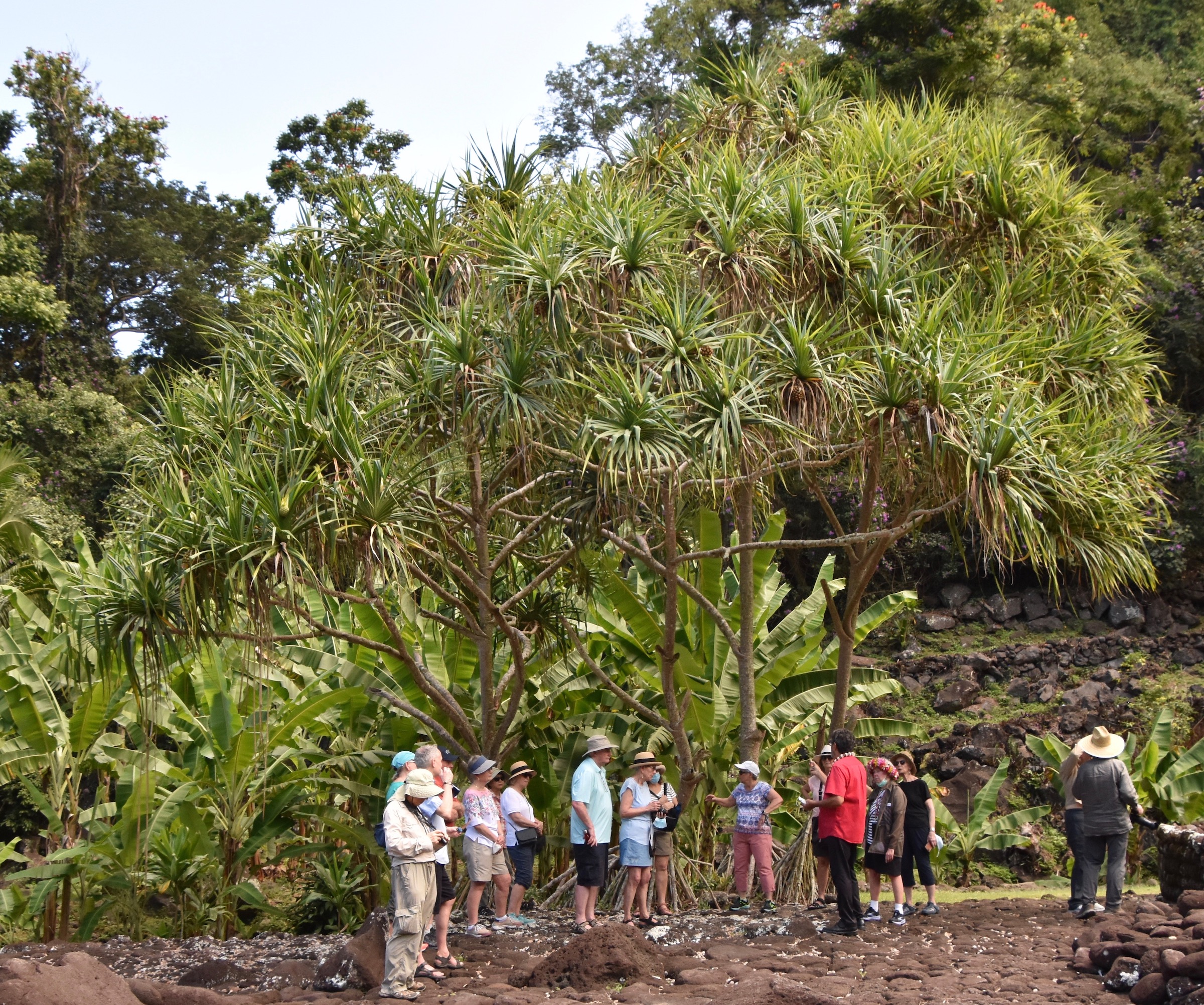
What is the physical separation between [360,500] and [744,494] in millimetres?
3636

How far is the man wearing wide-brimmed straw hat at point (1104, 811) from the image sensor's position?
7.86 meters

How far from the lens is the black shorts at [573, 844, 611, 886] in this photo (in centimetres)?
776

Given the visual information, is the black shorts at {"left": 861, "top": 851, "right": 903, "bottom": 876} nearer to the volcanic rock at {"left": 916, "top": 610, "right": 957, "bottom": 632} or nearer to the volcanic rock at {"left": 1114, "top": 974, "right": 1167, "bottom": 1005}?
the volcanic rock at {"left": 1114, "top": 974, "right": 1167, "bottom": 1005}

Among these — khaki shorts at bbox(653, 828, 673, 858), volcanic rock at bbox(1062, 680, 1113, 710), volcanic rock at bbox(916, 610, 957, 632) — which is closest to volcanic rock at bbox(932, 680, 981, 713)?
volcanic rock at bbox(1062, 680, 1113, 710)

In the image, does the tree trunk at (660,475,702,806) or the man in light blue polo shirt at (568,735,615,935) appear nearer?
the man in light blue polo shirt at (568,735,615,935)

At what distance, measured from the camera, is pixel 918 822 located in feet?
26.9

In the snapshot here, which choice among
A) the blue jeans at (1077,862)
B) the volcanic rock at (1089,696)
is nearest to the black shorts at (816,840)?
the blue jeans at (1077,862)

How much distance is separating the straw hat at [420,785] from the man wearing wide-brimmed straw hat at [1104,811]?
452 centimetres

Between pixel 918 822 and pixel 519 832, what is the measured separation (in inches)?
113

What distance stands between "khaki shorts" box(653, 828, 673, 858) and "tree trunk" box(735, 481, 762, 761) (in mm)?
1226

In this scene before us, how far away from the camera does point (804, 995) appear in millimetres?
5555

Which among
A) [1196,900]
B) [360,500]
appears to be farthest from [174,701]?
[1196,900]

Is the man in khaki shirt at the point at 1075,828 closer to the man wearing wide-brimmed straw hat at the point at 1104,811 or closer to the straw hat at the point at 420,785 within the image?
the man wearing wide-brimmed straw hat at the point at 1104,811

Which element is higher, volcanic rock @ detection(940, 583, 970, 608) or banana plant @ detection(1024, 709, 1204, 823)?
volcanic rock @ detection(940, 583, 970, 608)
